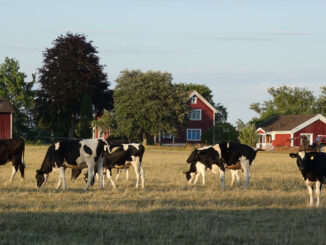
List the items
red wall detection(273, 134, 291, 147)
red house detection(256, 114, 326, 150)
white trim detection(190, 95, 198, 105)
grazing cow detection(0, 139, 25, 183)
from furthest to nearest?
white trim detection(190, 95, 198, 105), red wall detection(273, 134, 291, 147), red house detection(256, 114, 326, 150), grazing cow detection(0, 139, 25, 183)

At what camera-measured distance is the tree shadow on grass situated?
37.1 ft

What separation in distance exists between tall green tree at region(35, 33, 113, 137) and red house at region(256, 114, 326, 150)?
2062 cm

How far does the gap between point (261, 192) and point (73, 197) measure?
18.3 ft

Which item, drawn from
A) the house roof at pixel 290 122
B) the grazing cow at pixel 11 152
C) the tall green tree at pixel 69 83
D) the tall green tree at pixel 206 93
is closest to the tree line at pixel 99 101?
the tall green tree at pixel 69 83

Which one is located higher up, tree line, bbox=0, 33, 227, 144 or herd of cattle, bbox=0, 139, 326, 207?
tree line, bbox=0, 33, 227, 144

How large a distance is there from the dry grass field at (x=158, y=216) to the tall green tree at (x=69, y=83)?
182ft

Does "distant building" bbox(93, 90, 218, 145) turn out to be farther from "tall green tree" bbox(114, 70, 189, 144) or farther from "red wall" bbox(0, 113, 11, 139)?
"red wall" bbox(0, 113, 11, 139)

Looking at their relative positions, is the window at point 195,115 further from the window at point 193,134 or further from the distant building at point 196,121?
the window at point 193,134

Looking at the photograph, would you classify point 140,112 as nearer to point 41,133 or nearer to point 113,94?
point 113,94

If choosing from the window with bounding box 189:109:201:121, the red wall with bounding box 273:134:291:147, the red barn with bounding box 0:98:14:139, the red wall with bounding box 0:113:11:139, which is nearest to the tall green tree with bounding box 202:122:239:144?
the red wall with bounding box 273:134:291:147

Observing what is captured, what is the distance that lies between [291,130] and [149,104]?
17.7 metres

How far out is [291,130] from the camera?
252 ft

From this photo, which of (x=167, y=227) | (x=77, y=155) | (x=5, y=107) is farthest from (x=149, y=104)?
(x=167, y=227)

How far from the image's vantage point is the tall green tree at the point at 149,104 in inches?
2852
